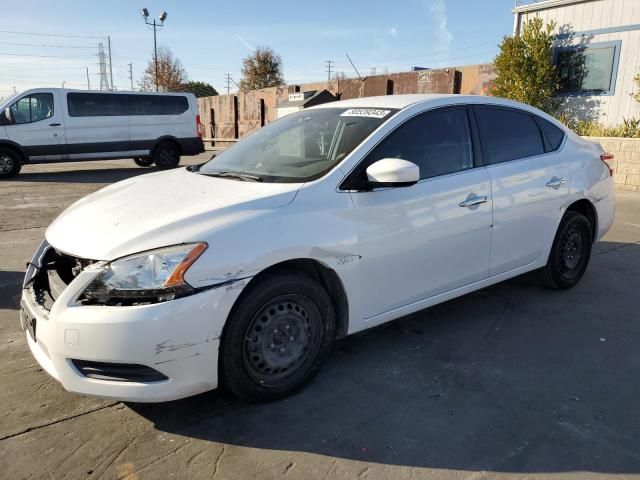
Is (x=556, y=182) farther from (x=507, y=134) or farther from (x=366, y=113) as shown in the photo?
(x=366, y=113)

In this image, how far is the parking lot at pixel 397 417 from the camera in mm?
2396

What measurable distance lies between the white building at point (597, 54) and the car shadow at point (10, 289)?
13800 mm

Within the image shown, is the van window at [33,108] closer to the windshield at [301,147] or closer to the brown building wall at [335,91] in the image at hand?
the brown building wall at [335,91]

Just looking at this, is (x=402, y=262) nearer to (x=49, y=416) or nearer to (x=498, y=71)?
(x=49, y=416)

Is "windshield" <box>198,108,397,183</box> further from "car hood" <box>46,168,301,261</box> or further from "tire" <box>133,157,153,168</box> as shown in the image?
Result: "tire" <box>133,157,153,168</box>

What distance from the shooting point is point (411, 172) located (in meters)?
2.95

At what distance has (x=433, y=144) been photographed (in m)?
3.54

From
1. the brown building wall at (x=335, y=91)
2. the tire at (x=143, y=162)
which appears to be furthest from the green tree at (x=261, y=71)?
the tire at (x=143, y=162)

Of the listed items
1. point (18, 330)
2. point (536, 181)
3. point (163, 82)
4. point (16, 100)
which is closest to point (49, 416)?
point (18, 330)

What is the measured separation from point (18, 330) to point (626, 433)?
155 inches

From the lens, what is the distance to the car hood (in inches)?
98.3

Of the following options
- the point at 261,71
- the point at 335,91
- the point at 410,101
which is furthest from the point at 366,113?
the point at 261,71

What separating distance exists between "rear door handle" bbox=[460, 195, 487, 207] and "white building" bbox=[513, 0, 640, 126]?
39.1 ft

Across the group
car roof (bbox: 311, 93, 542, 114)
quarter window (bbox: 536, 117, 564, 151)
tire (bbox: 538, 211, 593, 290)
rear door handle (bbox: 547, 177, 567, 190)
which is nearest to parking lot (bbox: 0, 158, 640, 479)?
tire (bbox: 538, 211, 593, 290)
